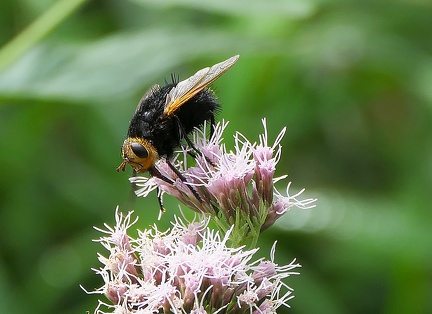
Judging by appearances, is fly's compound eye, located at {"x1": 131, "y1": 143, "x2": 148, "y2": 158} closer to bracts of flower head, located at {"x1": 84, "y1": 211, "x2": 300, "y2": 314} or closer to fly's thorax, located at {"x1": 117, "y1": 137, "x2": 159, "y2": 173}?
fly's thorax, located at {"x1": 117, "y1": 137, "x2": 159, "y2": 173}

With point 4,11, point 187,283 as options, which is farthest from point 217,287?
point 4,11

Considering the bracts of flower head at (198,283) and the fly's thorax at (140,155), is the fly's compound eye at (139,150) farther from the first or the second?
the bracts of flower head at (198,283)

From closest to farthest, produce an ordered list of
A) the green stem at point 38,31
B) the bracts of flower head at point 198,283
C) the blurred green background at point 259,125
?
the bracts of flower head at point 198,283 < the green stem at point 38,31 < the blurred green background at point 259,125

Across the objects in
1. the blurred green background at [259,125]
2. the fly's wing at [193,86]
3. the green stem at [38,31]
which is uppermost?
the green stem at [38,31]

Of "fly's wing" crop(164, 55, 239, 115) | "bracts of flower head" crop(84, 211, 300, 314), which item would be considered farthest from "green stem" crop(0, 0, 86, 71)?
"bracts of flower head" crop(84, 211, 300, 314)

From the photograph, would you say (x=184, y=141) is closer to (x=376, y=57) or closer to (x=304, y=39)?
(x=304, y=39)

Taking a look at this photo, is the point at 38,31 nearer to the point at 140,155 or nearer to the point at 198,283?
the point at 140,155

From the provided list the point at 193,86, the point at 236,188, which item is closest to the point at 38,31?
the point at 193,86

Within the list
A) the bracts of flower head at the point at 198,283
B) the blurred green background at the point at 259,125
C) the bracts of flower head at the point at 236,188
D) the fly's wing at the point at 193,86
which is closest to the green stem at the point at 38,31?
the blurred green background at the point at 259,125
